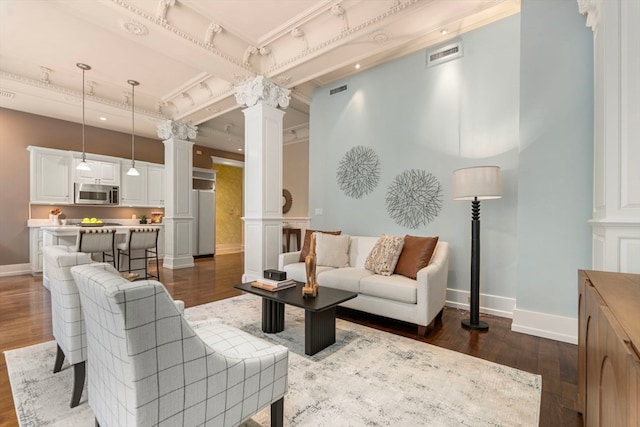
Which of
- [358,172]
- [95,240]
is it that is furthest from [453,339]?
[95,240]

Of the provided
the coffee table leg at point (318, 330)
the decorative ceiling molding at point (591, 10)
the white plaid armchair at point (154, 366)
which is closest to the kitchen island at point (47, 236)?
the coffee table leg at point (318, 330)

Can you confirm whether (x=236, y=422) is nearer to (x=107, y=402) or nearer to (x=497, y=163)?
(x=107, y=402)

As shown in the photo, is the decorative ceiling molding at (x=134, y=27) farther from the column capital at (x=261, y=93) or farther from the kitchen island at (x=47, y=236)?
the kitchen island at (x=47, y=236)

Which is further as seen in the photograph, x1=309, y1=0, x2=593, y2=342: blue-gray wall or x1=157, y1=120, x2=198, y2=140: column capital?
x1=157, y1=120, x2=198, y2=140: column capital

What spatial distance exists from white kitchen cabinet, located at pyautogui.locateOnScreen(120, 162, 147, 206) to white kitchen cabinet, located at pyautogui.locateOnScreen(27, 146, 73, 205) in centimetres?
91

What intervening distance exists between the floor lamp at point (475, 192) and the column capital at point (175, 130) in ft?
18.1

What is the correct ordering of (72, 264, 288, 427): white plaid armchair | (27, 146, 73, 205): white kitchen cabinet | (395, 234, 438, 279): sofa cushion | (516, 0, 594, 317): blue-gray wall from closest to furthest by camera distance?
(72, 264, 288, 427): white plaid armchair
(516, 0, 594, 317): blue-gray wall
(395, 234, 438, 279): sofa cushion
(27, 146, 73, 205): white kitchen cabinet

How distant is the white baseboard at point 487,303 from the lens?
10.2 ft

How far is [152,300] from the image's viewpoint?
2.82 feet

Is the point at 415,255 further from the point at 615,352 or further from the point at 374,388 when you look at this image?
the point at 615,352

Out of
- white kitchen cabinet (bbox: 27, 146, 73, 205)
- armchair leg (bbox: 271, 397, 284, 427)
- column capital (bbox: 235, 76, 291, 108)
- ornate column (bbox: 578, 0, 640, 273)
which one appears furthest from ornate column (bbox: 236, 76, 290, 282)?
white kitchen cabinet (bbox: 27, 146, 73, 205)

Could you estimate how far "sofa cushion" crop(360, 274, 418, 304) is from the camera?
2660 mm

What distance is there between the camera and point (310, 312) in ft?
7.28

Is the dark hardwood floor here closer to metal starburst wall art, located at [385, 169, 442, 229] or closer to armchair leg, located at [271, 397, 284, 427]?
metal starburst wall art, located at [385, 169, 442, 229]
